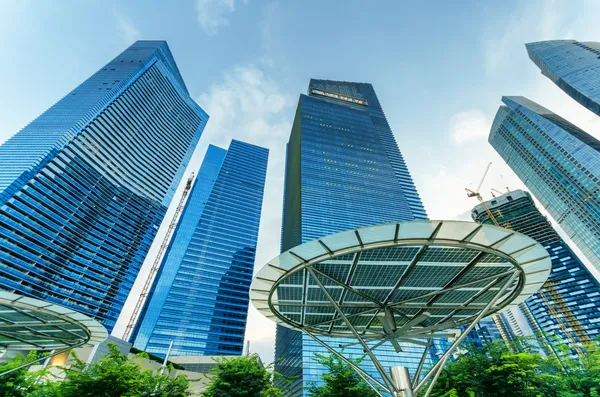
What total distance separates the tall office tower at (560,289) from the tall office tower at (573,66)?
190 ft

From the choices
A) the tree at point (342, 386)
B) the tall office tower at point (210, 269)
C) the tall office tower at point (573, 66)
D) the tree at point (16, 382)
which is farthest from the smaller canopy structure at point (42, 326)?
the tall office tower at point (573, 66)

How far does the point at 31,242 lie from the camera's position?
8650cm

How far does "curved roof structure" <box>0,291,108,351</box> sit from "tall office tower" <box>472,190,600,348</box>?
150 meters

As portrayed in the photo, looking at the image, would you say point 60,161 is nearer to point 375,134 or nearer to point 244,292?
point 244,292

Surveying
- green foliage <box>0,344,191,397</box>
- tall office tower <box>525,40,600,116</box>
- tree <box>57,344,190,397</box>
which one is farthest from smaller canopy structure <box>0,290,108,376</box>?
tall office tower <box>525,40,600,116</box>

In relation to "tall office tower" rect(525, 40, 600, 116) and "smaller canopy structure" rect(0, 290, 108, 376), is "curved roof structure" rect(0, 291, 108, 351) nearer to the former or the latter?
"smaller canopy structure" rect(0, 290, 108, 376)

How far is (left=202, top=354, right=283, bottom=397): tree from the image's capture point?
586 inches

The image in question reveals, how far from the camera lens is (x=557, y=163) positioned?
125000mm

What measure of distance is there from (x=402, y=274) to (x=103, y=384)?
14861 millimetres

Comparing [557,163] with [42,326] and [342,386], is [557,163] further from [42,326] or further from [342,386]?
[42,326]

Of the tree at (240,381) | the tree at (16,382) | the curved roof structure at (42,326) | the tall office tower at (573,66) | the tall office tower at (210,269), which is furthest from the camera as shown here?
the tall office tower at (573,66)

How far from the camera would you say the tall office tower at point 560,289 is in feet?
402

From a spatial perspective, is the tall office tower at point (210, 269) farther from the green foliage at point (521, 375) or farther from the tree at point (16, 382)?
the green foliage at point (521, 375)

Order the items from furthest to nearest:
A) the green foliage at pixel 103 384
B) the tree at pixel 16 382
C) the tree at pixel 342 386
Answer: the tree at pixel 342 386, the green foliage at pixel 103 384, the tree at pixel 16 382
